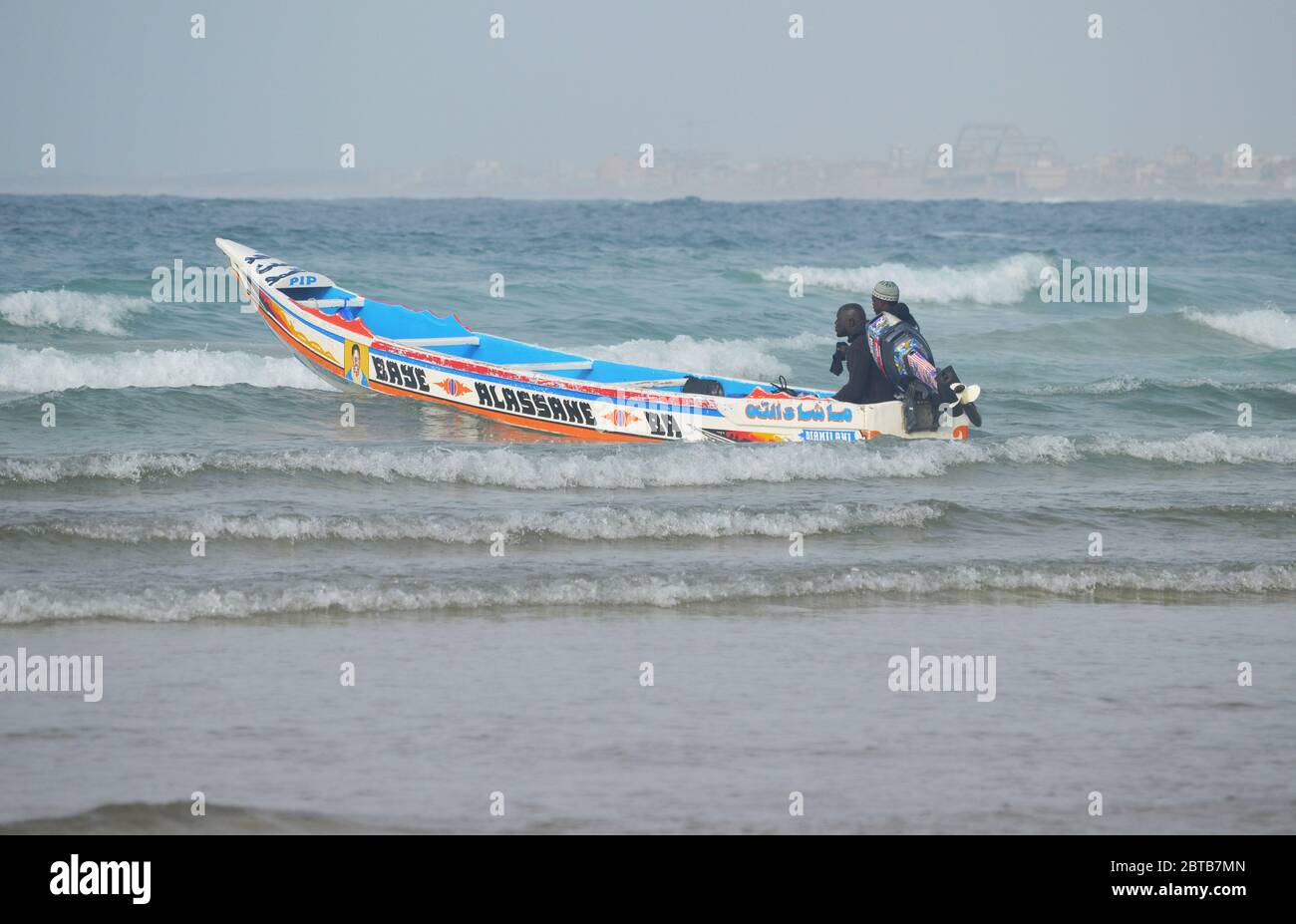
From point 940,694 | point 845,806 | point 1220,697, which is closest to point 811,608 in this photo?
point 940,694

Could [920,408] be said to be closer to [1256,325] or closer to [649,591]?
[649,591]

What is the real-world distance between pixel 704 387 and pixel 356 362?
3.97 m

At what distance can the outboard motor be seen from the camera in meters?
14.0

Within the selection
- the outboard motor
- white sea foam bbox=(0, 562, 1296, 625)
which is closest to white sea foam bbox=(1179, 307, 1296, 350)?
the outboard motor

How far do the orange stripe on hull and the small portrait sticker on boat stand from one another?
13 centimetres

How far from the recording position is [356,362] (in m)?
16.3

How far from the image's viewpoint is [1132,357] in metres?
25.0

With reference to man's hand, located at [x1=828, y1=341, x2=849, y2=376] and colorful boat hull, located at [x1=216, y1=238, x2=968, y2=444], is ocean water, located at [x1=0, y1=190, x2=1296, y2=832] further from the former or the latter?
man's hand, located at [x1=828, y1=341, x2=849, y2=376]

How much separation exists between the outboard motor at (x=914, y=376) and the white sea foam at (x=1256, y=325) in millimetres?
15882

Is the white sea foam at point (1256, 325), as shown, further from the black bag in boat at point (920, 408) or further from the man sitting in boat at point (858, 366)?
the man sitting in boat at point (858, 366)

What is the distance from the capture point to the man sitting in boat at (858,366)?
13914mm

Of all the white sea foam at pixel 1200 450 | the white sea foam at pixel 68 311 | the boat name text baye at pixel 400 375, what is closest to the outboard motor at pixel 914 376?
the white sea foam at pixel 1200 450
